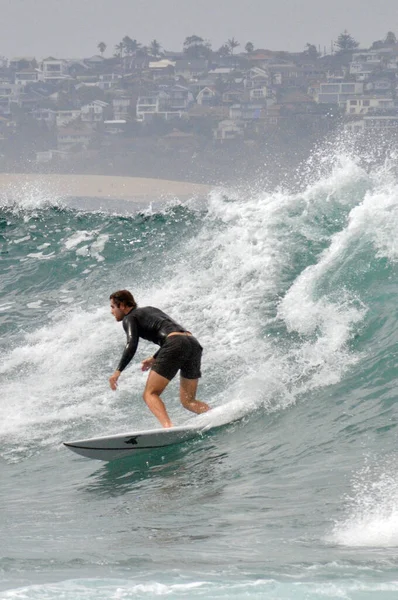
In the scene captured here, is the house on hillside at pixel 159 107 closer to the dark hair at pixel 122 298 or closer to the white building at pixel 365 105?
the white building at pixel 365 105

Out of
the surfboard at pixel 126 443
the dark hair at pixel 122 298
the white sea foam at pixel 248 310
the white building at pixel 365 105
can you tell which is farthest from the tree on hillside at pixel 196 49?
the surfboard at pixel 126 443

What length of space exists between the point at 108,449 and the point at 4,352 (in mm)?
4824

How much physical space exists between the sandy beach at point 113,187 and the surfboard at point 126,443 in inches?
2703

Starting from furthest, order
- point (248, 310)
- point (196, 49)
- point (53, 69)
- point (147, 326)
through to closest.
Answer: point (196, 49) → point (53, 69) → point (248, 310) → point (147, 326)

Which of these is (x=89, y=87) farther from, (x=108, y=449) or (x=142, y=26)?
(x=108, y=449)

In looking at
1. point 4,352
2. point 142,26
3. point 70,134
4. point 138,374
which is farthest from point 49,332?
point 142,26

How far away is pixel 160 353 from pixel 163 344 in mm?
85

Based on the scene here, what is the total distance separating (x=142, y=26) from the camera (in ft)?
518

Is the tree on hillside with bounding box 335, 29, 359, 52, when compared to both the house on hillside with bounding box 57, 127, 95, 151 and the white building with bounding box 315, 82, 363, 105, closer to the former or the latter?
the white building with bounding box 315, 82, 363, 105

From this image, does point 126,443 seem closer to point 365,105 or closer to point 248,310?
point 248,310

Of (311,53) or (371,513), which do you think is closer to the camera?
(371,513)

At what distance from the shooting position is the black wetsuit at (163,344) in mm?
7344

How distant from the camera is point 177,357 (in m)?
7.35

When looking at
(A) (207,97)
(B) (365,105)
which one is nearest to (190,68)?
(A) (207,97)
